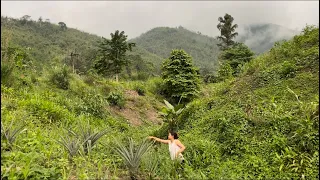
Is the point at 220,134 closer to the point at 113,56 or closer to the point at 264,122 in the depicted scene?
the point at 264,122

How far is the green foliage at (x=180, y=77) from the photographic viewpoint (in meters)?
19.1

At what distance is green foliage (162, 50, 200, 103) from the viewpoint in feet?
62.6

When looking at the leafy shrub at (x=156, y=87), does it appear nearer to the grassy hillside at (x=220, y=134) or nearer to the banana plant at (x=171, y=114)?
the grassy hillside at (x=220, y=134)

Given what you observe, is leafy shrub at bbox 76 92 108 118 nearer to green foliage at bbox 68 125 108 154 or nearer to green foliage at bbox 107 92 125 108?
green foliage at bbox 107 92 125 108

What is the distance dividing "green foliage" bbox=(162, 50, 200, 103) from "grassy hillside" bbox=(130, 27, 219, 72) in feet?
302

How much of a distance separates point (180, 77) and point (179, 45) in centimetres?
13545

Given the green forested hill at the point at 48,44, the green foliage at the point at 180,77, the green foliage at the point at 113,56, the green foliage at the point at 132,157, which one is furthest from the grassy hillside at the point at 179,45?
the green foliage at the point at 132,157

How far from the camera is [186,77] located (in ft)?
64.2

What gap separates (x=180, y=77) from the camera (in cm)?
1948

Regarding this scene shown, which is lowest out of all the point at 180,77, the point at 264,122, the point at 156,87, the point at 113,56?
the point at 264,122

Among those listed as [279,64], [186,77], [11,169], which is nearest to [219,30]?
[186,77]

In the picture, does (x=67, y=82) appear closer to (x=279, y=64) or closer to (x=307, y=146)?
(x=279, y=64)

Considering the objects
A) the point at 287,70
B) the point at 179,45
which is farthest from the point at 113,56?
the point at 179,45

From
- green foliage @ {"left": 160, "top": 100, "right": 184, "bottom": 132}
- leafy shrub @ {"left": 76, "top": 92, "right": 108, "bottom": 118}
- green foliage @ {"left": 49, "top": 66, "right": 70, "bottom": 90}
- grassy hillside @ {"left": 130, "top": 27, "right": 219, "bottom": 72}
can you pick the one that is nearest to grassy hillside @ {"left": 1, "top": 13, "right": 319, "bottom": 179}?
green foliage @ {"left": 160, "top": 100, "right": 184, "bottom": 132}
